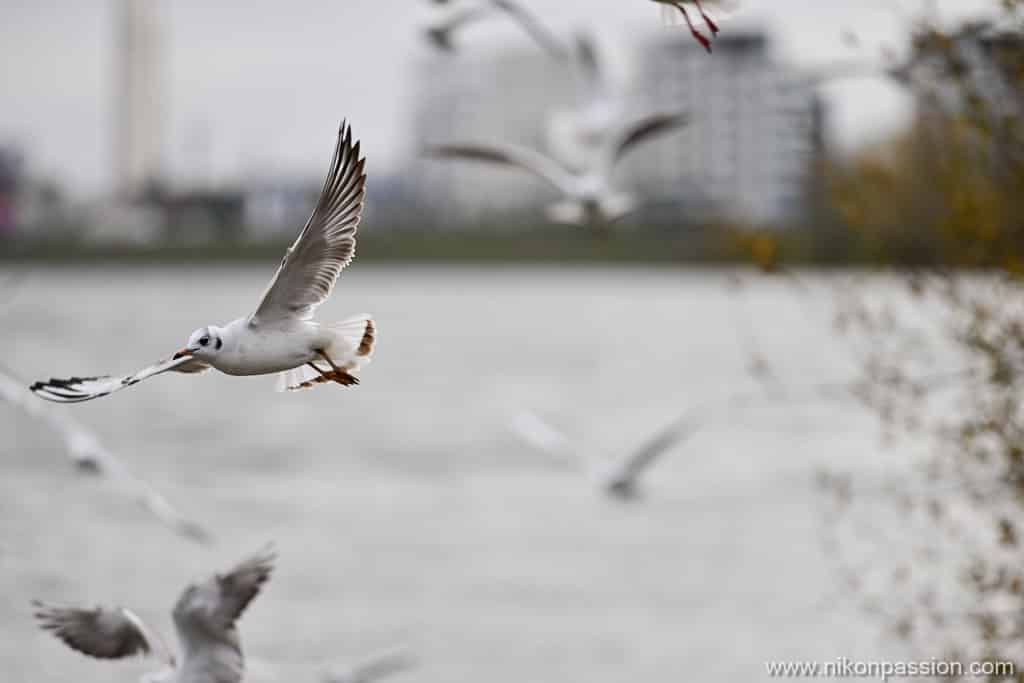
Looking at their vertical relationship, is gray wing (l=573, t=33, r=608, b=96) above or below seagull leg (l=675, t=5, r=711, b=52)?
below

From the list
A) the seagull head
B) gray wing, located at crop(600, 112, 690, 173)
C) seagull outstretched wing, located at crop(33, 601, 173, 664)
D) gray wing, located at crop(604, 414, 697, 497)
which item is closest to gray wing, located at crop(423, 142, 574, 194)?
gray wing, located at crop(600, 112, 690, 173)

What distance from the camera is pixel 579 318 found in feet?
384

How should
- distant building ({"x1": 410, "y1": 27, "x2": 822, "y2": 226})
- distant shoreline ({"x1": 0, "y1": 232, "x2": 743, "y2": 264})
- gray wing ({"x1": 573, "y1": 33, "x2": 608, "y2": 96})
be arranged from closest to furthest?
gray wing ({"x1": 573, "y1": 33, "x2": 608, "y2": 96})
distant shoreline ({"x1": 0, "y1": 232, "x2": 743, "y2": 264})
distant building ({"x1": 410, "y1": 27, "x2": 822, "y2": 226})

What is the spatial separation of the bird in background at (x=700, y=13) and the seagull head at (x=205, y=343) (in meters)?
1.77

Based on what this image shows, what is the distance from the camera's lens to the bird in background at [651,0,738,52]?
4523 millimetres

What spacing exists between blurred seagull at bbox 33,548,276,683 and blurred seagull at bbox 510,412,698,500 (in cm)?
465

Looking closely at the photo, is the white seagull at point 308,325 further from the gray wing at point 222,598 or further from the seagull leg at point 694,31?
the gray wing at point 222,598

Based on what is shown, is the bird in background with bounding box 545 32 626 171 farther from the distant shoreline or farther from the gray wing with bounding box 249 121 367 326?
the distant shoreline

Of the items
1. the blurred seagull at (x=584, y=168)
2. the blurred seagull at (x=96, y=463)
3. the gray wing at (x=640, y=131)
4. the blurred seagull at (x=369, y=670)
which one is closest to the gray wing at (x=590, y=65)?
the blurred seagull at (x=584, y=168)

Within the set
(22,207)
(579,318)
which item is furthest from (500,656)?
(579,318)

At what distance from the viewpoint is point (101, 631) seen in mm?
7805

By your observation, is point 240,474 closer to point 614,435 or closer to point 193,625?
point 614,435

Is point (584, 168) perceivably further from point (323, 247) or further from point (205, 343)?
point (205, 343)

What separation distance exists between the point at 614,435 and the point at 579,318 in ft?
234
